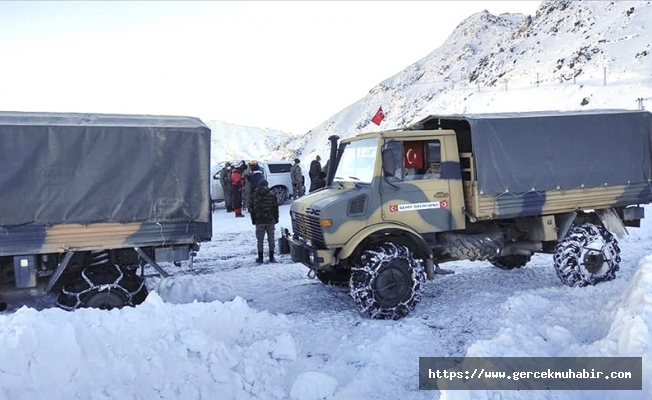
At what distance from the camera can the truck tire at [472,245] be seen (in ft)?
24.0

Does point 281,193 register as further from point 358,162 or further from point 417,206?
point 417,206

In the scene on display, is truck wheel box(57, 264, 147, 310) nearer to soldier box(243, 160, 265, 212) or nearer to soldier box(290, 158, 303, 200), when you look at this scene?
soldier box(243, 160, 265, 212)

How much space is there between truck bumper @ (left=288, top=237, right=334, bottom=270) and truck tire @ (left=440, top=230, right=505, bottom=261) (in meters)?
1.80

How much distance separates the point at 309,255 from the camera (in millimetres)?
6902

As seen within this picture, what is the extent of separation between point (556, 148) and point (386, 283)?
3.31 metres

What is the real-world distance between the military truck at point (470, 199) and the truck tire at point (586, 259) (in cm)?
2

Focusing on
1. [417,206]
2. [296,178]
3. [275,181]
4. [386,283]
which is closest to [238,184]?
[275,181]

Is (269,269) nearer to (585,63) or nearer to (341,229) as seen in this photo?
(341,229)

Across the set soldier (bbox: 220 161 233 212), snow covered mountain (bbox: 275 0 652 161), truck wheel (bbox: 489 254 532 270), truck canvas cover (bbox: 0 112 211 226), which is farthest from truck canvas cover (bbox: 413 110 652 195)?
snow covered mountain (bbox: 275 0 652 161)

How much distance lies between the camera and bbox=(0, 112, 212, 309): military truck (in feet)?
20.2

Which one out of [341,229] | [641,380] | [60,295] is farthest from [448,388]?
[60,295]

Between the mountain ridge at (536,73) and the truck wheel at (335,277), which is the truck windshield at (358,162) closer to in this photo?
the truck wheel at (335,277)

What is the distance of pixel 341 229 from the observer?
6.55 meters

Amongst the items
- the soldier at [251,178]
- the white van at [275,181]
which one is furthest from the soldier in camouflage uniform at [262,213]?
the white van at [275,181]
